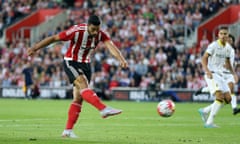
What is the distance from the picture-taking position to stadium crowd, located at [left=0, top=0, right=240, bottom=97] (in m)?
37.6

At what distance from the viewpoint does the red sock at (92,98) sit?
14062 millimetres

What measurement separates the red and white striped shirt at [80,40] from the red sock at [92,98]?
Answer: 3.12ft

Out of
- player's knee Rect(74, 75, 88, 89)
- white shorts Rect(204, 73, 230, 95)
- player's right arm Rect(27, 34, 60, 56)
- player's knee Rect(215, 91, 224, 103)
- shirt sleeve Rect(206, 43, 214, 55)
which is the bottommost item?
player's knee Rect(215, 91, 224, 103)

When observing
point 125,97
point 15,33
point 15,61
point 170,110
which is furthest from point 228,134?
point 15,33

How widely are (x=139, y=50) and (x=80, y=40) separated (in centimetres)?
2474

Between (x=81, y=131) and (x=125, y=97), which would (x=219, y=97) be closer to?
(x=81, y=131)

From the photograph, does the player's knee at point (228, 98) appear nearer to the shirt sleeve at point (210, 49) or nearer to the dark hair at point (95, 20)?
the shirt sleeve at point (210, 49)

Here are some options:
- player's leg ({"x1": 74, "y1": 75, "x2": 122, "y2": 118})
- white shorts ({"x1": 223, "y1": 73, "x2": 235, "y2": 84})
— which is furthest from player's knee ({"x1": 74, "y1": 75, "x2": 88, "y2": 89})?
white shorts ({"x1": 223, "y1": 73, "x2": 235, "y2": 84})

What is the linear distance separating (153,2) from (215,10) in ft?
12.0

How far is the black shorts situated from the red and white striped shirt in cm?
8

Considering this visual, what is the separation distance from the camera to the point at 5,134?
15.4 m

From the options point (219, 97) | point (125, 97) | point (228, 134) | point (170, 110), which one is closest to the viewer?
point (228, 134)

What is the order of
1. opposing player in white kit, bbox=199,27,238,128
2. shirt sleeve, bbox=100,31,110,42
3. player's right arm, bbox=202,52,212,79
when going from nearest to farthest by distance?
shirt sleeve, bbox=100,31,110,42 < player's right arm, bbox=202,52,212,79 < opposing player in white kit, bbox=199,27,238,128

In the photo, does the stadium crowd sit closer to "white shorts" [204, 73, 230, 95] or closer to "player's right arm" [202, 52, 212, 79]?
"white shorts" [204, 73, 230, 95]
